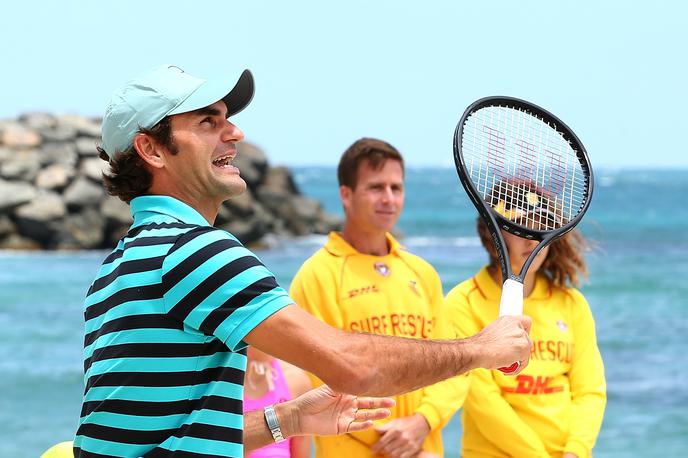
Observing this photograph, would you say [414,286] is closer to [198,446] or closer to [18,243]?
[198,446]

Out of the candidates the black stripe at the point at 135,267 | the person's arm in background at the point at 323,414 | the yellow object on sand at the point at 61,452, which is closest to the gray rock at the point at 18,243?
the yellow object on sand at the point at 61,452

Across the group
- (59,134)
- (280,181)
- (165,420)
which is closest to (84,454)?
(165,420)

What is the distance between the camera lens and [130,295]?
226 centimetres

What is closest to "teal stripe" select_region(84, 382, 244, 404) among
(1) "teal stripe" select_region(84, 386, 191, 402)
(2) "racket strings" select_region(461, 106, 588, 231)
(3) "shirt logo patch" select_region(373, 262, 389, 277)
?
(1) "teal stripe" select_region(84, 386, 191, 402)

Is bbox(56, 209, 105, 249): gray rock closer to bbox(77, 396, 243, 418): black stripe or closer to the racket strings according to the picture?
the racket strings

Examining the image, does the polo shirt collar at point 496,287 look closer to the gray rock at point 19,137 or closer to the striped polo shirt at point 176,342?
the striped polo shirt at point 176,342

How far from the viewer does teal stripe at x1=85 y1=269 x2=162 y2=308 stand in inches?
87.7

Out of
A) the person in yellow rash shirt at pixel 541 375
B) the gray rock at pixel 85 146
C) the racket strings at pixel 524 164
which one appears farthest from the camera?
the gray rock at pixel 85 146

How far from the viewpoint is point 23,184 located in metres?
25.5

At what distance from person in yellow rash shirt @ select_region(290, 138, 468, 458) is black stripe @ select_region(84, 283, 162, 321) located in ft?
6.70

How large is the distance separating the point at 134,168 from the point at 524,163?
60.8 inches

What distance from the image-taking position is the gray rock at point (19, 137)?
2750 cm

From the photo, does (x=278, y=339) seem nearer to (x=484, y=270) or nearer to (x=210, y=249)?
(x=210, y=249)

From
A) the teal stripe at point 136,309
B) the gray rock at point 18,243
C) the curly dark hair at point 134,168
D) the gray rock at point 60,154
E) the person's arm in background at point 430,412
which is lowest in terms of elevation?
the gray rock at point 18,243
